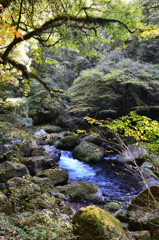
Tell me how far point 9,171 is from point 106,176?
15.2ft

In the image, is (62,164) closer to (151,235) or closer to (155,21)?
(151,235)

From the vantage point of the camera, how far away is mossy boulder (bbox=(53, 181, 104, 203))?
15.0 ft

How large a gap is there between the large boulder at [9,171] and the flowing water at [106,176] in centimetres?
259

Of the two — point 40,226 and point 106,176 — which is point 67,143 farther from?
point 40,226

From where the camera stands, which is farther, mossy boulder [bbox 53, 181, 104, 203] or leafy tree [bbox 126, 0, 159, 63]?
leafy tree [bbox 126, 0, 159, 63]

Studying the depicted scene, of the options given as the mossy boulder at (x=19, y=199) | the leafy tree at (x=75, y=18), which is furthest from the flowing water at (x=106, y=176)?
the leafy tree at (x=75, y=18)

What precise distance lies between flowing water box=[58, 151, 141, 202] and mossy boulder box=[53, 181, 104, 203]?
0.53 meters

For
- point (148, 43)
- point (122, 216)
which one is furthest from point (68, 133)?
point (148, 43)

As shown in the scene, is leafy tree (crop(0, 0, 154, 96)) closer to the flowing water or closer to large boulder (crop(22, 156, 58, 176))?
large boulder (crop(22, 156, 58, 176))

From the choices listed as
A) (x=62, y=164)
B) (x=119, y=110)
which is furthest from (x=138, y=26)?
(x=119, y=110)

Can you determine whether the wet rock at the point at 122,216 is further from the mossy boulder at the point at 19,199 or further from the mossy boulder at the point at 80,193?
the mossy boulder at the point at 19,199

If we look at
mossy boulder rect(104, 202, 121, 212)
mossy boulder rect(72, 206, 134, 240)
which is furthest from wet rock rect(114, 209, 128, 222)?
mossy boulder rect(72, 206, 134, 240)

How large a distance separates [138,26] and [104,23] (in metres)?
0.93

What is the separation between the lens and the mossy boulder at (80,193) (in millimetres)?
4581
